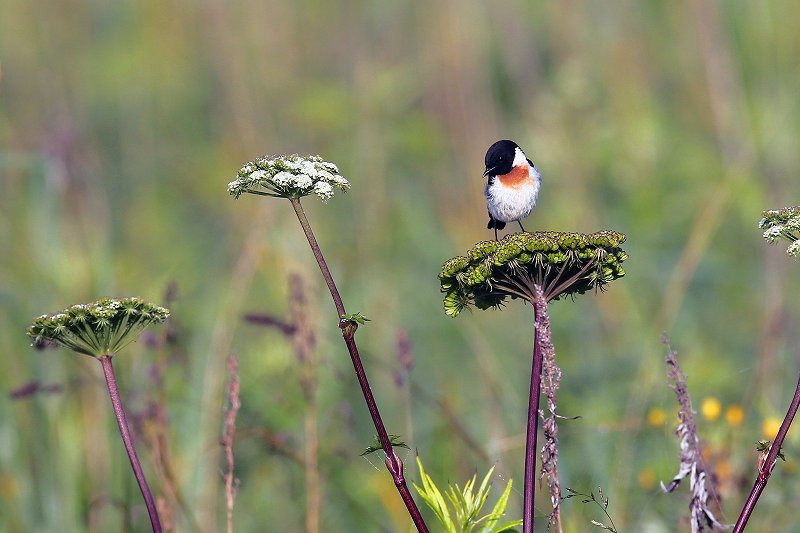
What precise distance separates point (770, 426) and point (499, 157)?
1.36m

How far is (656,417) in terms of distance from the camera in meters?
3.95

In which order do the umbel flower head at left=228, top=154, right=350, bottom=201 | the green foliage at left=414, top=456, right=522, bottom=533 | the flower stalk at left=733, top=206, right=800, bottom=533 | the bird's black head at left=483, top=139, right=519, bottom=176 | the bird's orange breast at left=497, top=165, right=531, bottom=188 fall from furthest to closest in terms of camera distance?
the bird's orange breast at left=497, top=165, right=531, bottom=188
the bird's black head at left=483, top=139, right=519, bottom=176
the green foliage at left=414, top=456, right=522, bottom=533
the umbel flower head at left=228, top=154, right=350, bottom=201
the flower stalk at left=733, top=206, right=800, bottom=533

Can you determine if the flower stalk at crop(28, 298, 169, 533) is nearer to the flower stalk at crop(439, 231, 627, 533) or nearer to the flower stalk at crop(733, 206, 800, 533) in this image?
the flower stalk at crop(439, 231, 627, 533)

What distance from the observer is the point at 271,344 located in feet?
16.2

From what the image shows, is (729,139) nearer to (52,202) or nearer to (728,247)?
(728,247)

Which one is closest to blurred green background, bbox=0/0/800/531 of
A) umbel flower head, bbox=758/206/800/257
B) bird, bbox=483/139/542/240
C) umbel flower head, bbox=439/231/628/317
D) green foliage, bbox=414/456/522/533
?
green foliage, bbox=414/456/522/533

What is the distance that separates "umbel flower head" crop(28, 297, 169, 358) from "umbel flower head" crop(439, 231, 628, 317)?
60 centimetres

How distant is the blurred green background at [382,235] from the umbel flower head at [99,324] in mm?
1031

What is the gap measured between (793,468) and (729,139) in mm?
3158

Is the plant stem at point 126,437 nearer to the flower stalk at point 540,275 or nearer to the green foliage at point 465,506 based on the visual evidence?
the green foliage at point 465,506

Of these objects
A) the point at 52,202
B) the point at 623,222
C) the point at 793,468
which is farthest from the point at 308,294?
the point at 623,222

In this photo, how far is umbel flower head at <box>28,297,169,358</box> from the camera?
6.61ft

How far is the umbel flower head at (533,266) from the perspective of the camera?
2016 millimetres

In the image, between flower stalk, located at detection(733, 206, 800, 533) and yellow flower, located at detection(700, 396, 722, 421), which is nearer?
flower stalk, located at detection(733, 206, 800, 533)
